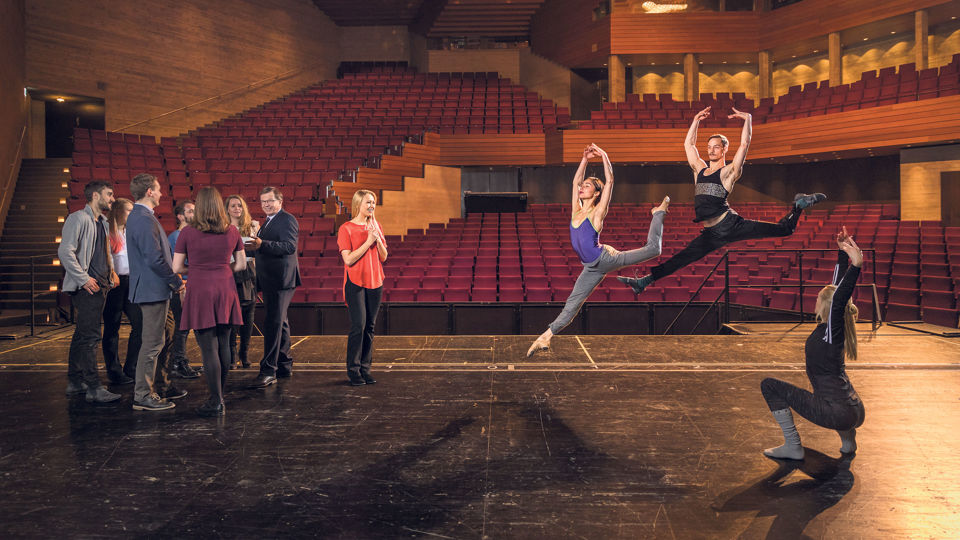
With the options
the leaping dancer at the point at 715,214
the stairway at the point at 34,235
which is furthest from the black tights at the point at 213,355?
the stairway at the point at 34,235

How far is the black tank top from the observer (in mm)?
3404

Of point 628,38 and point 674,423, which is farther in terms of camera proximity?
point 628,38

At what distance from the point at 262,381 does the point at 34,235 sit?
7.80 meters

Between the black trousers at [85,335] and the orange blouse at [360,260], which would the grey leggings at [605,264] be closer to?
the orange blouse at [360,260]

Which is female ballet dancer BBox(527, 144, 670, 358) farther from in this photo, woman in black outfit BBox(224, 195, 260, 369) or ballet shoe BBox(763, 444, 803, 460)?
woman in black outfit BBox(224, 195, 260, 369)

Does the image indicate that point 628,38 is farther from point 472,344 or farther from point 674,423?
point 674,423

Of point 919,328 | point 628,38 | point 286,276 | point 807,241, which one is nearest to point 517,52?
point 628,38

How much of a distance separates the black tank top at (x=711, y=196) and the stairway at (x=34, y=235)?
278 inches

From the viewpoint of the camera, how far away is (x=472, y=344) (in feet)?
16.9

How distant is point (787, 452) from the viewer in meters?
2.53

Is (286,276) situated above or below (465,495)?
above

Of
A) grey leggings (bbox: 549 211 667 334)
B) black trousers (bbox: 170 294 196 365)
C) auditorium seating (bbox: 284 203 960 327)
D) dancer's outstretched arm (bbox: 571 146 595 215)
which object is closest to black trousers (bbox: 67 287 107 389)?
black trousers (bbox: 170 294 196 365)

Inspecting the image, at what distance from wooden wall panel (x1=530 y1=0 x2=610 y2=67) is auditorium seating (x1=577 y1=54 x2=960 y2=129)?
1.92 metres

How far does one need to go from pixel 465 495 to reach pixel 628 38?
16.7 meters
